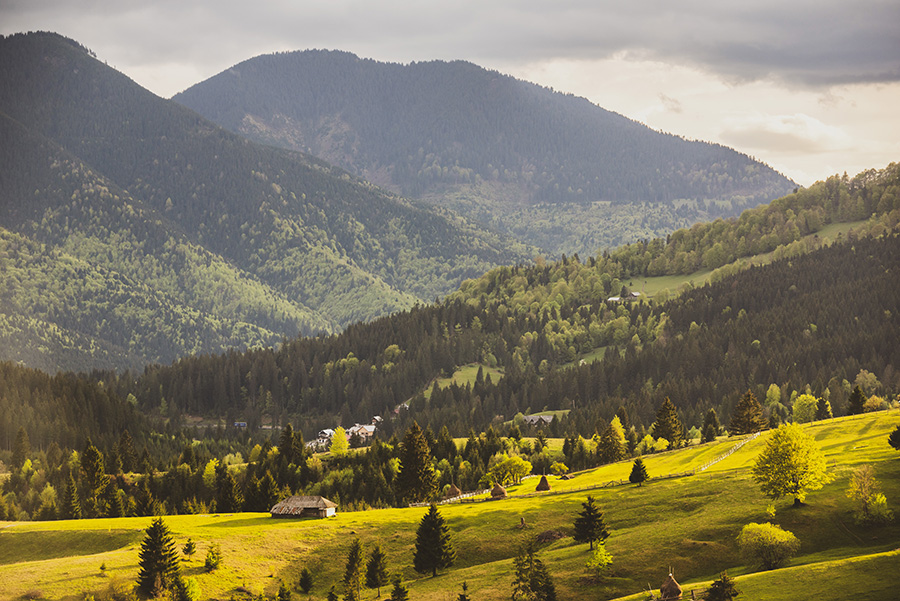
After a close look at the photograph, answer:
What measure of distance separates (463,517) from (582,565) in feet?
102

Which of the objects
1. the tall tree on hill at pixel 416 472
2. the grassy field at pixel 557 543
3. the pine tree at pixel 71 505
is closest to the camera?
the grassy field at pixel 557 543

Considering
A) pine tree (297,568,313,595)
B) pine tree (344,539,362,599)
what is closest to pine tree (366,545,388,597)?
pine tree (344,539,362,599)

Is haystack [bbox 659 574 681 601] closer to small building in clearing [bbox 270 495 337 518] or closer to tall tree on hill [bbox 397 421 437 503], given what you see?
small building in clearing [bbox 270 495 337 518]

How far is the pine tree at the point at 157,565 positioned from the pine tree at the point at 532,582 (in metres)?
39.9

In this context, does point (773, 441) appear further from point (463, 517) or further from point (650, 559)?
point (463, 517)

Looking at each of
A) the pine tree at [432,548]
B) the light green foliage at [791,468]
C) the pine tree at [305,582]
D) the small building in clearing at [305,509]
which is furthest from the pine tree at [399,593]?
the light green foliage at [791,468]

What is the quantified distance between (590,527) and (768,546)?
851 inches

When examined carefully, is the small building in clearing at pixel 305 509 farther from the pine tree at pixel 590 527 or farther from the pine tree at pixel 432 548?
the pine tree at pixel 590 527

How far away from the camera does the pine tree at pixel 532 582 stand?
10200cm

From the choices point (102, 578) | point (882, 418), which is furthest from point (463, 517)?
point (882, 418)

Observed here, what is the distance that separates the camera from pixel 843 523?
112 metres

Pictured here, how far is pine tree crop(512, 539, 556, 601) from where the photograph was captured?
102m

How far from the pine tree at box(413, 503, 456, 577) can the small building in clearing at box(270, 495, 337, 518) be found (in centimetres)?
2724

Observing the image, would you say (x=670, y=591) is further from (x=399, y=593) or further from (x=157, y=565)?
(x=157, y=565)
